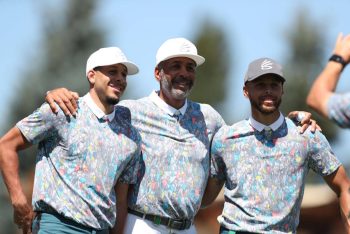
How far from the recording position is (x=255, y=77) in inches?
296

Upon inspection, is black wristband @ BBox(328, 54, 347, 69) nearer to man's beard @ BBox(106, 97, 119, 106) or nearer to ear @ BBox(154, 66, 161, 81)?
man's beard @ BBox(106, 97, 119, 106)

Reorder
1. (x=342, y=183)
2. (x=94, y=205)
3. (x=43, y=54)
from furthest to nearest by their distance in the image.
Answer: (x=43, y=54), (x=342, y=183), (x=94, y=205)

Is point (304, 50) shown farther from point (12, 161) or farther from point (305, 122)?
point (12, 161)

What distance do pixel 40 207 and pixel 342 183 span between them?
232cm

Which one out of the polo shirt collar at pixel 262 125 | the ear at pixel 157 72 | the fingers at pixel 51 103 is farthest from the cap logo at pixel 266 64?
the fingers at pixel 51 103

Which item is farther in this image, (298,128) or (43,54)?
(43,54)

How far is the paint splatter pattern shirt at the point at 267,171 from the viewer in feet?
24.3

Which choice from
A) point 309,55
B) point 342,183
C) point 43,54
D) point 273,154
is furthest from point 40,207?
point 309,55

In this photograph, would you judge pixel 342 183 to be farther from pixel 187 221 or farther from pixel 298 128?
pixel 187 221

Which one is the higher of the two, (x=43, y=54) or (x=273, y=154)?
(x=273, y=154)

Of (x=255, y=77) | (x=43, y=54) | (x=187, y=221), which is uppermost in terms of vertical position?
(x=255, y=77)

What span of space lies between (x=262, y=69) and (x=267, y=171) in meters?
0.77

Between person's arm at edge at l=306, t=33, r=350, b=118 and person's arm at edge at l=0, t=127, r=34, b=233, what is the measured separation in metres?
2.76

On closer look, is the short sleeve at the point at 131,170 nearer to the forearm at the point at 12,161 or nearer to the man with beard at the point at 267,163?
the man with beard at the point at 267,163
